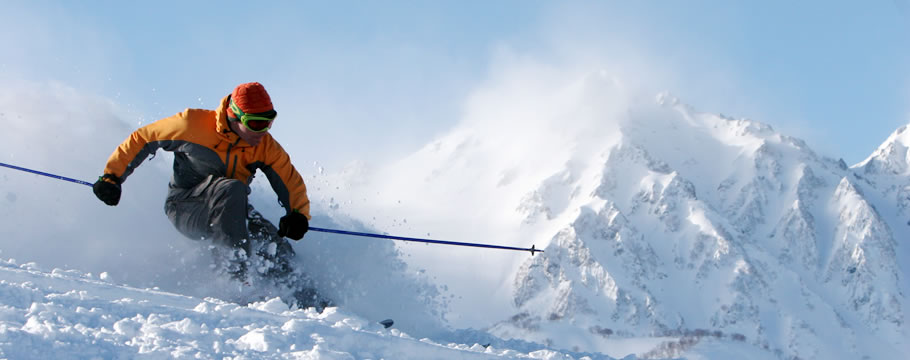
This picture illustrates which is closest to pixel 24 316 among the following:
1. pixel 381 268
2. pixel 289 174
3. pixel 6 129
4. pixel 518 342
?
pixel 289 174

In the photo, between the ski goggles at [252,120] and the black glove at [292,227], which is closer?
the ski goggles at [252,120]

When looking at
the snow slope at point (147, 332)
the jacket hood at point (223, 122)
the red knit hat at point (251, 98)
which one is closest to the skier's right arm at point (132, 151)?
the jacket hood at point (223, 122)

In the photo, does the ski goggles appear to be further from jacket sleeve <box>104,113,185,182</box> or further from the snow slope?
the snow slope

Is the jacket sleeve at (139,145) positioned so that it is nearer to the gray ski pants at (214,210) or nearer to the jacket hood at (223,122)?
the jacket hood at (223,122)

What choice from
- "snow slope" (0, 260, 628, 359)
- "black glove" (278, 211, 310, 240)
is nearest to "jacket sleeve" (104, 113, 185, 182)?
"black glove" (278, 211, 310, 240)

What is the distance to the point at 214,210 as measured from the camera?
25.3 feet

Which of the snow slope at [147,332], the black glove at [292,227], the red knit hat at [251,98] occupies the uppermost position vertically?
the red knit hat at [251,98]

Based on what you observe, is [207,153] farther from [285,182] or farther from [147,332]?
[147,332]

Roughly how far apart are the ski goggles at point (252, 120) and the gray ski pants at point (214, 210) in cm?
64

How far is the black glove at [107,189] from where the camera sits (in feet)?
23.4

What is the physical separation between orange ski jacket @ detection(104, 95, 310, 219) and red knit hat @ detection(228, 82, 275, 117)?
0.97ft

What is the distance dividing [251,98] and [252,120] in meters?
0.22

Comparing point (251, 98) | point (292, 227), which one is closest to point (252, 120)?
point (251, 98)

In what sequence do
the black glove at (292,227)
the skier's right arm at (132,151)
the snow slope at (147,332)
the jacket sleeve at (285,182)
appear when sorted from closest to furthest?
the snow slope at (147,332)
the skier's right arm at (132,151)
the black glove at (292,227)
the jacket sleeve at (285,182)
